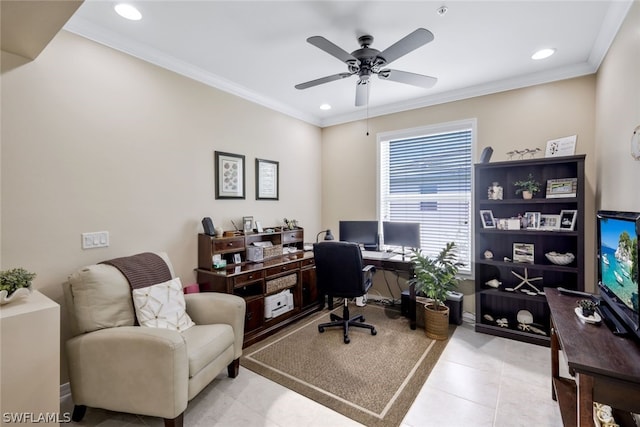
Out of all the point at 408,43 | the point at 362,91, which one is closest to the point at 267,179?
the point at 362,91

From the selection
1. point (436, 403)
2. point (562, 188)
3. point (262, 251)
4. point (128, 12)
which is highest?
point (128, 12)

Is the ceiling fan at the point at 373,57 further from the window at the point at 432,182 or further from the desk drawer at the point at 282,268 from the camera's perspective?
the desk drawer at the point at 282,268

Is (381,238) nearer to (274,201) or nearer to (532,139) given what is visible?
(274,201)

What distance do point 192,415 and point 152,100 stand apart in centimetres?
256

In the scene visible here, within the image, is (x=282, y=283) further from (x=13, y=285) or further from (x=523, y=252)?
(x=523, y=252)

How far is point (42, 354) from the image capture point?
148cm

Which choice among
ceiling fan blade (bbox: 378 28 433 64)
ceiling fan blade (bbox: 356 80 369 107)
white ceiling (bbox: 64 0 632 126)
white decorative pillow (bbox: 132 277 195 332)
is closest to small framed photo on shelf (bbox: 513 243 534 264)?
white ceiling (bbox: 64 0 632 126)

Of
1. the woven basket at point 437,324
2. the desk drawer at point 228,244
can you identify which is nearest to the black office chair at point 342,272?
the woven basket at point 437,324

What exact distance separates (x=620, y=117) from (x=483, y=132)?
1.34 meters

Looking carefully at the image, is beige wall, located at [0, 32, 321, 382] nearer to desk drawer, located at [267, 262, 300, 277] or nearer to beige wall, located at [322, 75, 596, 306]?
desk drawer, located at [267, 262, 300, 277]

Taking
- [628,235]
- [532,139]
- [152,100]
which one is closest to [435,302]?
[628,235]

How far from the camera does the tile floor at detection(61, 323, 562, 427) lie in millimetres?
1834

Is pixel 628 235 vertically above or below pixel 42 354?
above

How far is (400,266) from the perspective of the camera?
11.0ft
